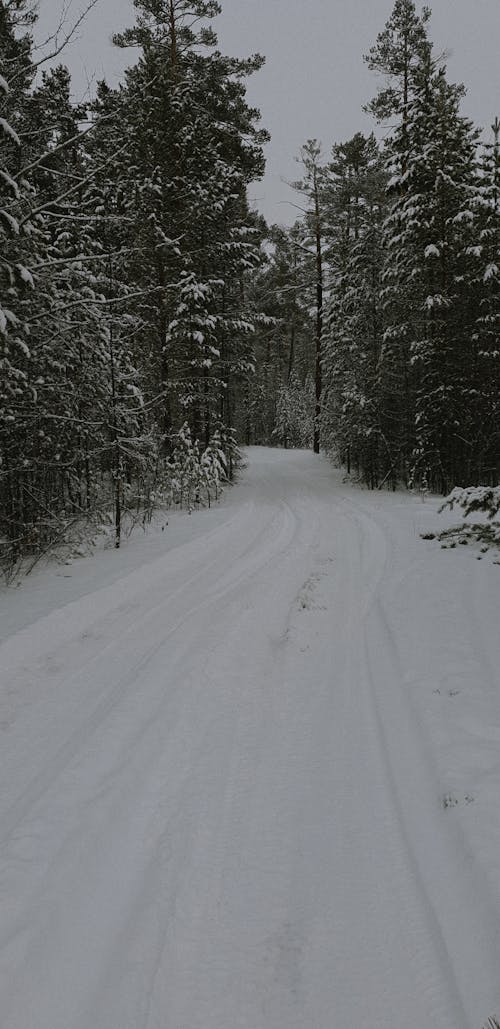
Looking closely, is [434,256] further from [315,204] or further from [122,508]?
[315,204]

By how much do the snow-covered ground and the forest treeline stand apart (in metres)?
4.71

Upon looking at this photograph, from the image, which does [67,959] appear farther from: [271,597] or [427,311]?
[427,311]

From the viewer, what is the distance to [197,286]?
1402 cm

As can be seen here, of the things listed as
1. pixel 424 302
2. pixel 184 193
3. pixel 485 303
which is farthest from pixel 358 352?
pixel 184 193

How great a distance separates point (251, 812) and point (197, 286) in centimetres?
1370

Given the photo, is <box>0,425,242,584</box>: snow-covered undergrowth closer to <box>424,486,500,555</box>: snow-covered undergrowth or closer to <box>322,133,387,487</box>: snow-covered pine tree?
<box>322,133,387,487</box>: snow-covered pine tree

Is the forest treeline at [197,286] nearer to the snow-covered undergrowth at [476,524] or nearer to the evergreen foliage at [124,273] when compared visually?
the evergreen foliage at [124,273]

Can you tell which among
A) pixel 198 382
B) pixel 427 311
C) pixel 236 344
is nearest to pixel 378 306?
pixel 427 311

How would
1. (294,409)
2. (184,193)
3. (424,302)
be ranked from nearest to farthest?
(424,302), (184,193), (294,409)

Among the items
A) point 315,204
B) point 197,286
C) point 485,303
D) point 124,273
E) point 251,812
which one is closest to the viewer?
point 251,812

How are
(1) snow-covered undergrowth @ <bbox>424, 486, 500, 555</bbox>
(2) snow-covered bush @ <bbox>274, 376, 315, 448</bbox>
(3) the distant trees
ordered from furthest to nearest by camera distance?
(2) snow-covered bush @ <bbox>274, 376, 315, 448</bbox> → (3) the distant trees → (1) snow-covered undergrowth @ <bbox>424, 486, 500, 555</bbox>

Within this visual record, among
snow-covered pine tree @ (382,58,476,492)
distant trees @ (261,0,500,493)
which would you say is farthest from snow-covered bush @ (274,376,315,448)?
snow-covered pine tree @ (382,58,476,492)

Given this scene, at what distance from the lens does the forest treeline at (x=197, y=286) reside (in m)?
9.30

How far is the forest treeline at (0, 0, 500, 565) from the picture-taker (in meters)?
9.30
